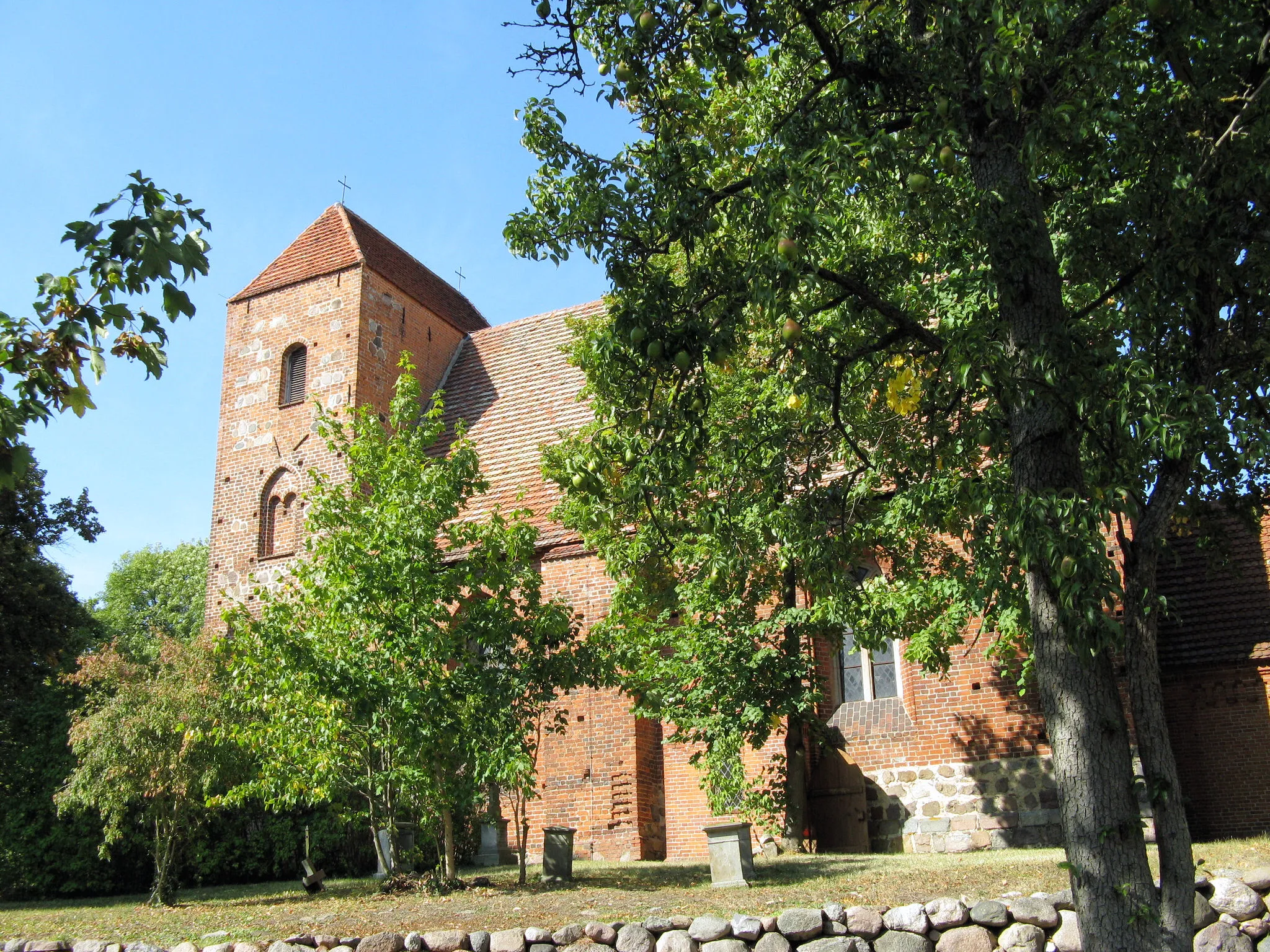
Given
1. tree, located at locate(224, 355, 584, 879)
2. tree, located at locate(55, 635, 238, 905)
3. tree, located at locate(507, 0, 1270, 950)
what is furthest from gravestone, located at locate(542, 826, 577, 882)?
tree, located at locate(507, 0, 1270, 950)

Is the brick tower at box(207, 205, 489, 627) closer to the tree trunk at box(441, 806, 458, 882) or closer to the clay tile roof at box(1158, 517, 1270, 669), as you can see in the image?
the tree trunk at box(441, 806, 458, 882)

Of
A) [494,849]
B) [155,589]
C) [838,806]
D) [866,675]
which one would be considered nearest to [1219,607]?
[866,675]

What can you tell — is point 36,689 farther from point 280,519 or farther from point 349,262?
point 349,262

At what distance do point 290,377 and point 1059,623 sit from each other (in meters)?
20.7

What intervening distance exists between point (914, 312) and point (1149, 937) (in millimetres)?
5638

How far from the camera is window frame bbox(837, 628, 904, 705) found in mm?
16969

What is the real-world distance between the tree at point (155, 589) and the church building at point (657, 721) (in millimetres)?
21503

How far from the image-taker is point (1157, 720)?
5.92 meters

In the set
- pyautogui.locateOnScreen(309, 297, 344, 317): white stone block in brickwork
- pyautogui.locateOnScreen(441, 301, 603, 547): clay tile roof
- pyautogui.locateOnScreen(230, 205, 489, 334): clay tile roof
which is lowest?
pyautogui.locateOnScreen(441, 301, 603, 547): clay tile roof

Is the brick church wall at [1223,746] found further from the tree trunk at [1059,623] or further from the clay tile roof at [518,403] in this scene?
the tree trunk at [1059,623]

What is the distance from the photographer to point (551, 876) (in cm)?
1368

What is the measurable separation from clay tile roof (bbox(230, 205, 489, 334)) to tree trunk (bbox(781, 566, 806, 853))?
1313 centimetres

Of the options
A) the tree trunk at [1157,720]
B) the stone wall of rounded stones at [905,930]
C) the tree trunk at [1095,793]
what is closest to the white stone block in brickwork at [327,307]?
the stone wall of rounded stones at [905,930]

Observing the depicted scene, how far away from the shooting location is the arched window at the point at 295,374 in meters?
23.5
